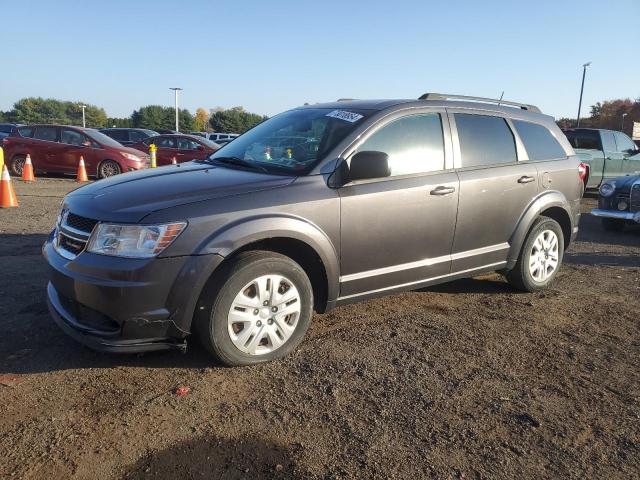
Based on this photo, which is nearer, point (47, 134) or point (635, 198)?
point (635, 198)

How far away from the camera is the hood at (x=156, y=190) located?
3.06m

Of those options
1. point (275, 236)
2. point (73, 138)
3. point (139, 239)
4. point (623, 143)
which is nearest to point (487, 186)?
point (275, 236)

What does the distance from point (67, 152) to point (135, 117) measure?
82.3 meters

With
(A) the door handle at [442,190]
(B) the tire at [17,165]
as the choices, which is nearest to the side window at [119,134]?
(B) the tire at [17,165]

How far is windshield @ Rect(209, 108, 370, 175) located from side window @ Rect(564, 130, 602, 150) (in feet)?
35.5

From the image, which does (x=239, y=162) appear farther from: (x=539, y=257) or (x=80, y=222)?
(x=539, y=257)

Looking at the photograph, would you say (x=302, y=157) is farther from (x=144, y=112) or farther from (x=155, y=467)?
(x=144, y=112)

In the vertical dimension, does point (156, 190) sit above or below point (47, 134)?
below

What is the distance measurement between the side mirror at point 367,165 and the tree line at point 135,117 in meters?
71.5

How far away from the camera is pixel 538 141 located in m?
5.06

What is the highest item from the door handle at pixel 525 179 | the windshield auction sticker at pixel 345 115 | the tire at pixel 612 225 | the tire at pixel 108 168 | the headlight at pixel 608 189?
the windshield auction sticker at pixel 345 115

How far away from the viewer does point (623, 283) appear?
5555 millimetres

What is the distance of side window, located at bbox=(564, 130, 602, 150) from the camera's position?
1279cm

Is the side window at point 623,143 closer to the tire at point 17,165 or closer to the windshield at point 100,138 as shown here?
the windshield at point 100,138
